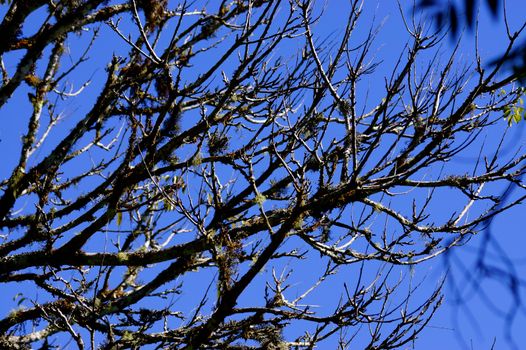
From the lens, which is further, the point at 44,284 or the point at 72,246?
the point at 44,284

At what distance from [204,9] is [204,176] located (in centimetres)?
343

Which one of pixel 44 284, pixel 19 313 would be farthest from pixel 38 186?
pixel 19 313

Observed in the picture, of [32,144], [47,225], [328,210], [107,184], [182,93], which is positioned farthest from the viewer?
[32,144]

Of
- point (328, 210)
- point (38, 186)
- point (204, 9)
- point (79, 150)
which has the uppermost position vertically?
point (204, 9)

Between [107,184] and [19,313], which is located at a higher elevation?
[107,184]

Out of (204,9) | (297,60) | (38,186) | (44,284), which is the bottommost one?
(44,284)

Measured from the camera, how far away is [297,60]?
6.48 meters

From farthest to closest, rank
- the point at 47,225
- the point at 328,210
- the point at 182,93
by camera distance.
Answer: the point at 47,225
the point at 182,93
the point at 328,210

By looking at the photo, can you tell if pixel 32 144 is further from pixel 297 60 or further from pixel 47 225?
pixel 297 60

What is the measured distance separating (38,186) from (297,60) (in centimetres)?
273

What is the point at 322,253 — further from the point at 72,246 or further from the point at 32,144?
the point at 32,144

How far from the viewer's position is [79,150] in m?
8.06

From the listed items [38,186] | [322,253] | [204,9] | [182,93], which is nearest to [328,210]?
[322,253]

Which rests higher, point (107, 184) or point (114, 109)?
point (114, 109)
